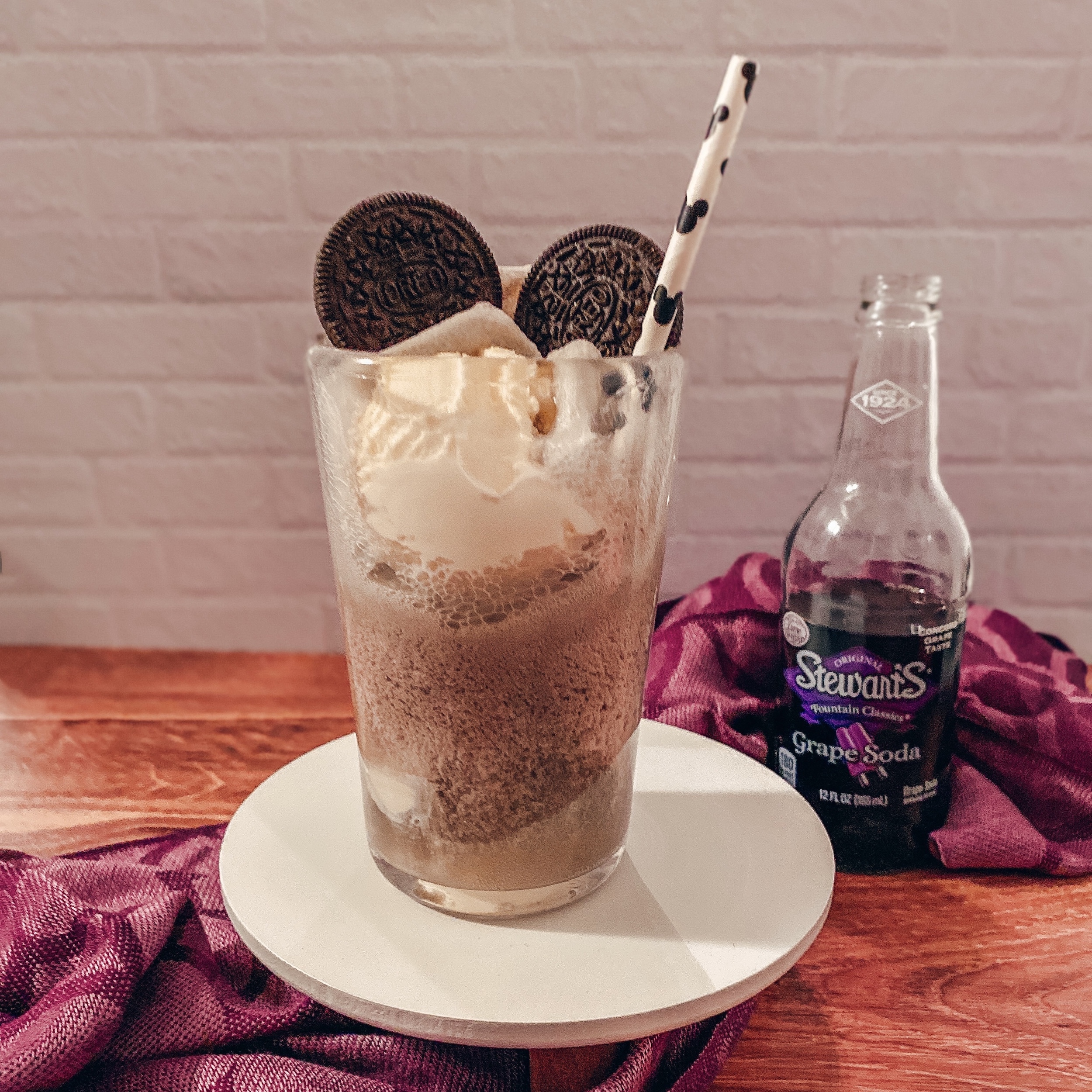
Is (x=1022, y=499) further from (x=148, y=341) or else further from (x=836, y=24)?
(x=148, y=341)

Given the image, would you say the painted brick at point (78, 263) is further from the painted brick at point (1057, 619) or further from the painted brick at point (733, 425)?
the painted brick at point (1057, 619)

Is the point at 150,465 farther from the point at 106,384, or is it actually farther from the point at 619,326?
the point at 619,326

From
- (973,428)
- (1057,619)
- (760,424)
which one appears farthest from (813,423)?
(1057,619)

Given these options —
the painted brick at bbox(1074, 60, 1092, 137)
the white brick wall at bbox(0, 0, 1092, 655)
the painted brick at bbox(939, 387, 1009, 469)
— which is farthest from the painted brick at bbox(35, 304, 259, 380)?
the painted brick at bbox(1074, 60, 1092, 137)

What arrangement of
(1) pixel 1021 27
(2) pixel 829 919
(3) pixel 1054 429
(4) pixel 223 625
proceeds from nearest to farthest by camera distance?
(2) pixel 829 919
(1) pixel 1021 27
(3) pixel 1054 429
(4) pixel 223 625

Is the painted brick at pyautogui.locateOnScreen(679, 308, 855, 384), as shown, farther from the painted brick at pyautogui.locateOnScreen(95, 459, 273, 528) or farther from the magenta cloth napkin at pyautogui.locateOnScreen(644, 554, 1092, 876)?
the painted brick at pyautogui.locateOnScreen(95, 459, 273, 528)

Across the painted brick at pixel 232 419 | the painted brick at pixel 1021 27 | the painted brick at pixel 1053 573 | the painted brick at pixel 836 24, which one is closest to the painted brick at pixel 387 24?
the painted brick at pixel 836 24
